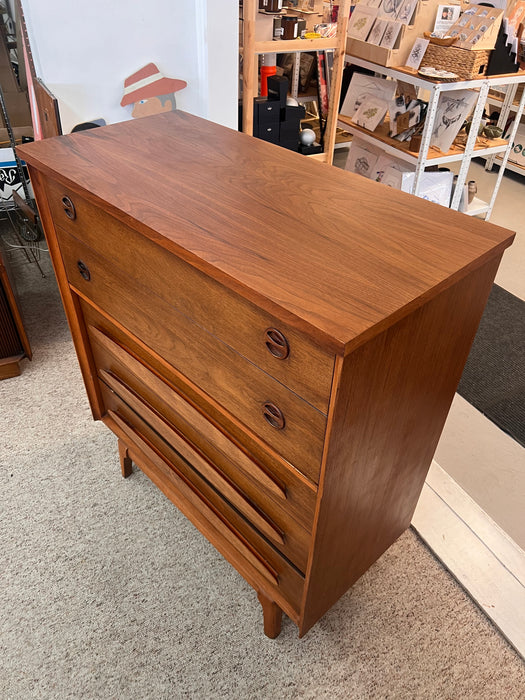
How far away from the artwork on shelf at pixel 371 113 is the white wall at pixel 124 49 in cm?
147

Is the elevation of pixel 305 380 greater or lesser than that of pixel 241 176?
lesser

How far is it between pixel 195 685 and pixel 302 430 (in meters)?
0.90

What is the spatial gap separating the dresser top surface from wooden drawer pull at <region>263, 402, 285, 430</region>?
0.22 metres

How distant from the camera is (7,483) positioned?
6.10 ft

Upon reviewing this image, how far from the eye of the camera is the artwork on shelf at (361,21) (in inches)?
132

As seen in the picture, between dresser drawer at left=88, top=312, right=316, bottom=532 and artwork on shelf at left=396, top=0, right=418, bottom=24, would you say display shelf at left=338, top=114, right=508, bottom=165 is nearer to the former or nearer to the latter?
artwork on shelf at left=396, top=0, right=418, bottom=24

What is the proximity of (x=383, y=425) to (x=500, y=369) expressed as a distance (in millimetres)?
1679

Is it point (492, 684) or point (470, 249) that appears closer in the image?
point (470, 249)

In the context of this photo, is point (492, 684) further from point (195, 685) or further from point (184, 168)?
point (184, 168)

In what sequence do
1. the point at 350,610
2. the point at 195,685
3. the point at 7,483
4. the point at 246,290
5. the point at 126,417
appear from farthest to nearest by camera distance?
the point at 7,483 < the point at 126,417 < the point at 350,610 < the point at 195,685 < the point at 246,290

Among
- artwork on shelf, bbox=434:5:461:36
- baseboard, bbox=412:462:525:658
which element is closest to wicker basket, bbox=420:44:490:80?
artwork on shelf, bbox=434:5:461:36

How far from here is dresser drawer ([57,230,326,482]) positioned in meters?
0.89

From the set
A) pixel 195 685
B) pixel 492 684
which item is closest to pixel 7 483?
pixel 195 685

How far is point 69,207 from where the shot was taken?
121cm
